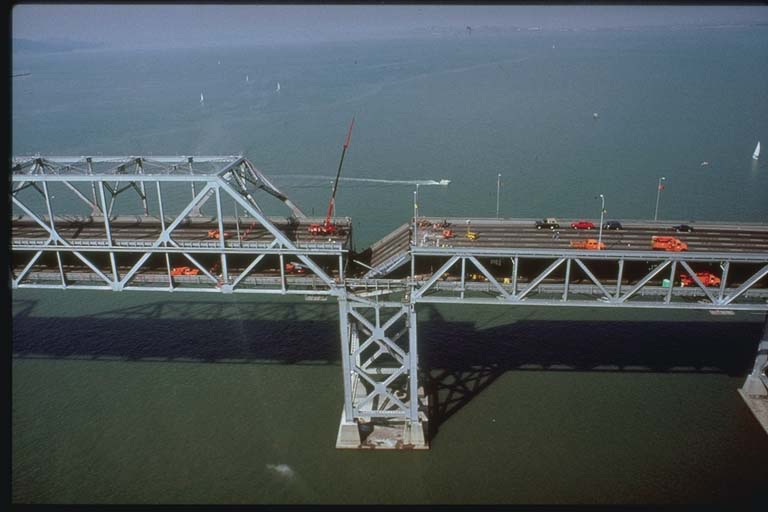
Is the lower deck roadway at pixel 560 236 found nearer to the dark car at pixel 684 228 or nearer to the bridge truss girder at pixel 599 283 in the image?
the dark car at pixel 684 228

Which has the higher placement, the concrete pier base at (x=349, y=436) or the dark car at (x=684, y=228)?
the dark car at (x=684, y=228)

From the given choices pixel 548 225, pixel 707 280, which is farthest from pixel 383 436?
pixel 707 280

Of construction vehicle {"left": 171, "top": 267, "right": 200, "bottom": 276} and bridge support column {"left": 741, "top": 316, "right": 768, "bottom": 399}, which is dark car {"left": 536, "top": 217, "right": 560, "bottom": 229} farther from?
construction vehicle {"left": 171, "top": 267, "right": 200, "bottom": 276}

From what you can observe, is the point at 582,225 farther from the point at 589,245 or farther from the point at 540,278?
the point at 540,278

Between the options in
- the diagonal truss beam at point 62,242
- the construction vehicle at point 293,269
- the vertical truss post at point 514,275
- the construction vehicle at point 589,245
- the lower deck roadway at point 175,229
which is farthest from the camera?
the lower deck roadway at point 175,229

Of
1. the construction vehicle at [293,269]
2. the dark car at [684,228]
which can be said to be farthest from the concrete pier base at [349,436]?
the dark car at [684,228]

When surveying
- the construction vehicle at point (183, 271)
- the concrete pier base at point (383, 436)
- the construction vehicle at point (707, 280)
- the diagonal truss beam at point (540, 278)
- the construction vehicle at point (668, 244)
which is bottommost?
the concrete pier base at point (383, 436)

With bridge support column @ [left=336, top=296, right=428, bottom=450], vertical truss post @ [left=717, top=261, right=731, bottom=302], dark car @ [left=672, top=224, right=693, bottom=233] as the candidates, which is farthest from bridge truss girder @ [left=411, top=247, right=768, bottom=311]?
dark car @ [left=672, top=224, right=693, bottom=233]
